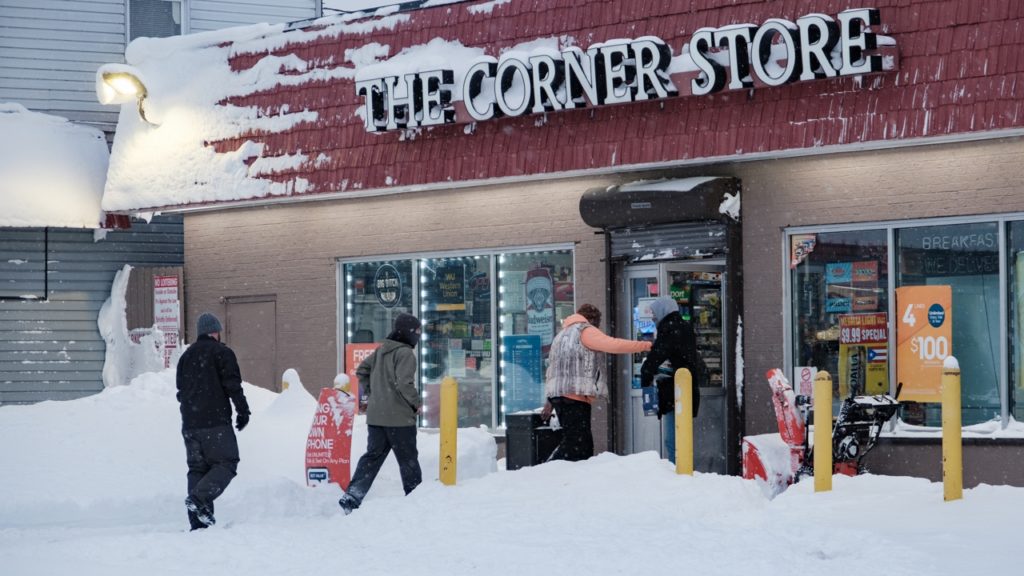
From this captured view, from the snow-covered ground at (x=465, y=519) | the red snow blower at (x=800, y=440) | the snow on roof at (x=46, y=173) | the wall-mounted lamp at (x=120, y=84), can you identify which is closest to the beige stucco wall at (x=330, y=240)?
the wall-mounted lamp at (x=120, y=84)

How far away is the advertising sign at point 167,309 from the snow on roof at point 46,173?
145cm

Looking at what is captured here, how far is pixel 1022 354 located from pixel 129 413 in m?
9.33

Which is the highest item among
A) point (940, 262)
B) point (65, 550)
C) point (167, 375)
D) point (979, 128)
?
point (979, 128)

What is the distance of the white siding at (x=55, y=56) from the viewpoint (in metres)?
21.8

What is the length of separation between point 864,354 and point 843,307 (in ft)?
1.70

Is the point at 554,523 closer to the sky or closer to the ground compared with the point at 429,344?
closer to the ground

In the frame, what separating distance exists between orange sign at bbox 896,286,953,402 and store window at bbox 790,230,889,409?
18 cm

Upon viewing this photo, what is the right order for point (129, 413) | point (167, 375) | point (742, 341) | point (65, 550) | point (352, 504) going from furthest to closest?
1. point (167, 375)
2. point (129, 413)
3. point (742, 341)
4. point (352, 504)
5. point (65, 550)

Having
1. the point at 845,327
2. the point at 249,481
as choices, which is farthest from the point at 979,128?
the point at 249,481

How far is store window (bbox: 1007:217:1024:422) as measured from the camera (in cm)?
1287

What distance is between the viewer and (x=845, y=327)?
543 inches

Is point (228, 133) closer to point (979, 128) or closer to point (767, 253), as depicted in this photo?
point (767, 253)

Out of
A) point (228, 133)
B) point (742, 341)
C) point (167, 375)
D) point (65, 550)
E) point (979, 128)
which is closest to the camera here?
point (65, 550)

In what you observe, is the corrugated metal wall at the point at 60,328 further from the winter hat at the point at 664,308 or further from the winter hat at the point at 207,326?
the winter hat at the point at 664,308
